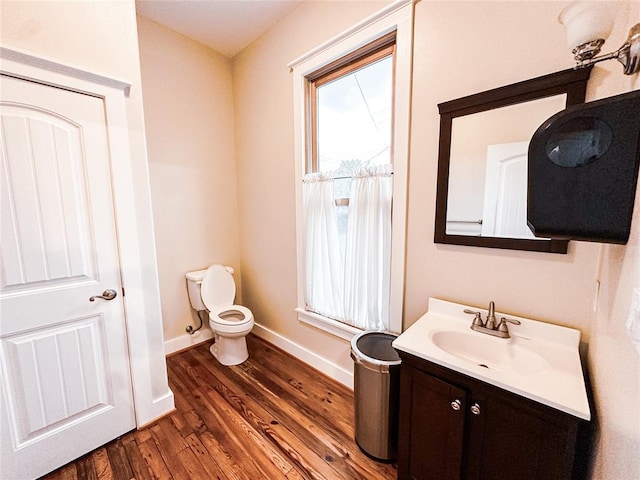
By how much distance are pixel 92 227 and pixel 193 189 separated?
1245mm

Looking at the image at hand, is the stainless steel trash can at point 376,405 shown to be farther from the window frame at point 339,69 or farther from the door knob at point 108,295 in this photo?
the window frame at point 339,69

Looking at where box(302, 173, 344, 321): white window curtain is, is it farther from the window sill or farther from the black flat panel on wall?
the black flat panel on wall

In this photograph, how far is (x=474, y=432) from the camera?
3.37 feet

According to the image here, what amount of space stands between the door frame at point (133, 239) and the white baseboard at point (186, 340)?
0.82 meters

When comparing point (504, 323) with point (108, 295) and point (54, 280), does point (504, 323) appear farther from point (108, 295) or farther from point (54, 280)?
point (54, 280)

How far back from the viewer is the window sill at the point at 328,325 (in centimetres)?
196

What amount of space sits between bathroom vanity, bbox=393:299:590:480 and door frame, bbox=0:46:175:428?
1.55m

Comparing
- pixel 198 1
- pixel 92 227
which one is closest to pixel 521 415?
pixel 92 227

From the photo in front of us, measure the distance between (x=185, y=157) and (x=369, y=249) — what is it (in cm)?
200

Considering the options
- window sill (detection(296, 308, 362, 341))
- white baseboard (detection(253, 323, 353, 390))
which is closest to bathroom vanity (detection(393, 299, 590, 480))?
window sill (detection(296, 308, 362, 341))

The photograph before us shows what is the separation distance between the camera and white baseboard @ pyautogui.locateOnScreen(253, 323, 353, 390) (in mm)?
2068

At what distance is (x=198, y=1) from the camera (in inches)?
78.4

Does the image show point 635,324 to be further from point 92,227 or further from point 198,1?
point 198,1

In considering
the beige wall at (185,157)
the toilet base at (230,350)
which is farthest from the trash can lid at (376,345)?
the beige wall at (185,157)
